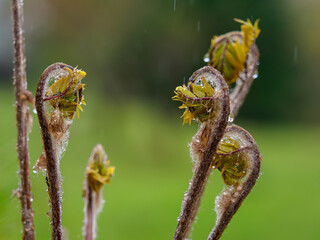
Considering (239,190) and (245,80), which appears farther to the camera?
(245,80)

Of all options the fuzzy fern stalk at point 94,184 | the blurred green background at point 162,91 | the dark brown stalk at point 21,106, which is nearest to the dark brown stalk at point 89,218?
the fuzzy fern stalk at point 94,184

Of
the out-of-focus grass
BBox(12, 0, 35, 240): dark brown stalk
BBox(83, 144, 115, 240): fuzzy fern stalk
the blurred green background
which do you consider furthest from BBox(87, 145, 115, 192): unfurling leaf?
A: the blurred green background

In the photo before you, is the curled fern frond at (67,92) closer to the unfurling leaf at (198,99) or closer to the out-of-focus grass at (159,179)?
the unfurling leaf at (198,99)

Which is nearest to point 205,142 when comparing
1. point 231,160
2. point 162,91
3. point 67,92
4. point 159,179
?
point 231,160

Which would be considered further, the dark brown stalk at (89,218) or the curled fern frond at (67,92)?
the dark brown stalk at (89,218)

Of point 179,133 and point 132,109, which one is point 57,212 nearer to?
point 132,109

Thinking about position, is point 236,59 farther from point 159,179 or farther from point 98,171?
point 159,179

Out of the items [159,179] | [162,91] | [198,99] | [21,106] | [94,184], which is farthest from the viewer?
[162,91]
